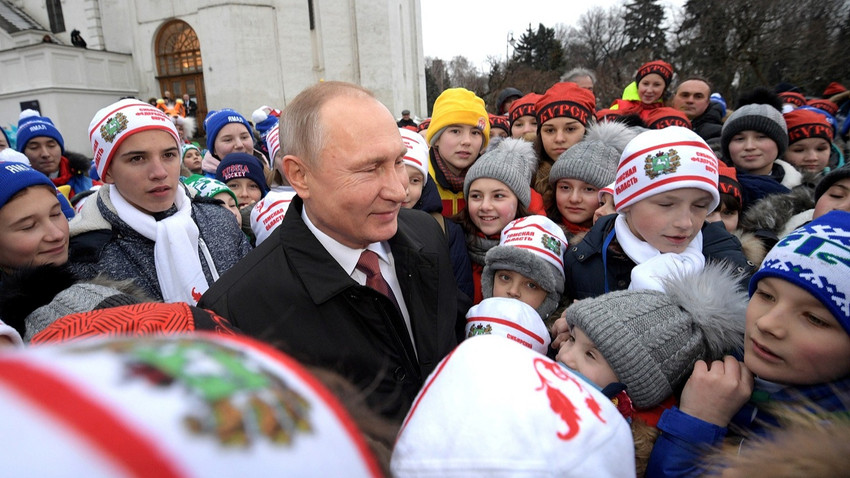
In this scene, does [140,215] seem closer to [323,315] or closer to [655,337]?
[323,315]

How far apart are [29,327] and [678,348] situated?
2.12m

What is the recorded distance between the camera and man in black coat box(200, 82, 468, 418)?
65.8 inches

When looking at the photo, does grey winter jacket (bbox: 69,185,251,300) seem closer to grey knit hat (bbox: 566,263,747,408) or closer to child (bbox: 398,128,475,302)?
child (bbox: 398,128,475,302)

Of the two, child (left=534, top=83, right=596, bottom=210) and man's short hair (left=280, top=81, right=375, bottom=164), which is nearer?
man's short hair (left=280, top=81, right=375, bottom=164)

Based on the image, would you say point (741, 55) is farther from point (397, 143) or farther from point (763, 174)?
point (397, 143)

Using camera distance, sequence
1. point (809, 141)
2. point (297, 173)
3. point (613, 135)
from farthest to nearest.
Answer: point (809, 141) → point (613, 135) → point (297, 173)

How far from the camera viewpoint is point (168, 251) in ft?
7.48

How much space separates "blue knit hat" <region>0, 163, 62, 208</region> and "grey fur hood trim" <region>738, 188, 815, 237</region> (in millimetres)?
3839

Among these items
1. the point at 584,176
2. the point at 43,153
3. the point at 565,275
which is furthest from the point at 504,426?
the point at 43,153

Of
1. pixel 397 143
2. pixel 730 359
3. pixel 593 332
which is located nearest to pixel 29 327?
pixel 397 143

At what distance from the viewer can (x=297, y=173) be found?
1.87 m

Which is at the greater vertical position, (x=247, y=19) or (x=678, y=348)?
(x=247, y=19)

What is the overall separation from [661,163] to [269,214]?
2307 millimetres

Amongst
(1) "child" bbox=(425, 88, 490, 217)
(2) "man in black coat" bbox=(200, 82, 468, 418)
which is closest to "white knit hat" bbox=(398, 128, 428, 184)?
(1) "child" bbox=(425, 88, 490, 217)
